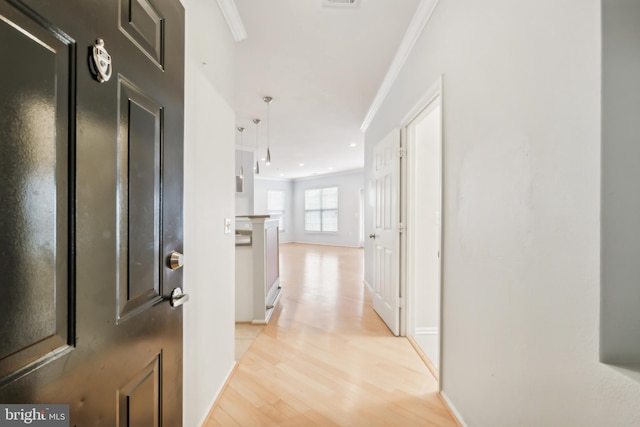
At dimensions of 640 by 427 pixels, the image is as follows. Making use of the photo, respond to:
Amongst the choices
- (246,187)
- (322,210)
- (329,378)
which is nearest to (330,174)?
(322,210)

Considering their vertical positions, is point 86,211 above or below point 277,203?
below

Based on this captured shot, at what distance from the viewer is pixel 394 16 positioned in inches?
79.8

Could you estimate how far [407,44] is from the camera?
7.50 ft

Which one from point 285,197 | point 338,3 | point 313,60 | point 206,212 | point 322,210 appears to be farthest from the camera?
point 285,197

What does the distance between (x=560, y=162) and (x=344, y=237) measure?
904cm

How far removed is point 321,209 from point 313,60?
8.19 meters

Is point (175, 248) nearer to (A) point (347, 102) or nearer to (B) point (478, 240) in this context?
(B) point (478, 240)

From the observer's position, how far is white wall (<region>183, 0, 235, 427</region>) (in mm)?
1371

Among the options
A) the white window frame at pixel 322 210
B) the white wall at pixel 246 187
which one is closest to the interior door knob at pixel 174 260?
the white wall at pixel 246 187

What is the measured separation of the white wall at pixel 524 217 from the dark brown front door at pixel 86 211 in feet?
4.35

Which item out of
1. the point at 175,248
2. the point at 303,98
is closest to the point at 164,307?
the point at 175,248

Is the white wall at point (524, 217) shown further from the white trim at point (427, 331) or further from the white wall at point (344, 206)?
the white wall at point (344, 206)

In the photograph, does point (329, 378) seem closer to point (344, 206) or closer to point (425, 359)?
point (425, 359)

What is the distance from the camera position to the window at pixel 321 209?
10289mm
